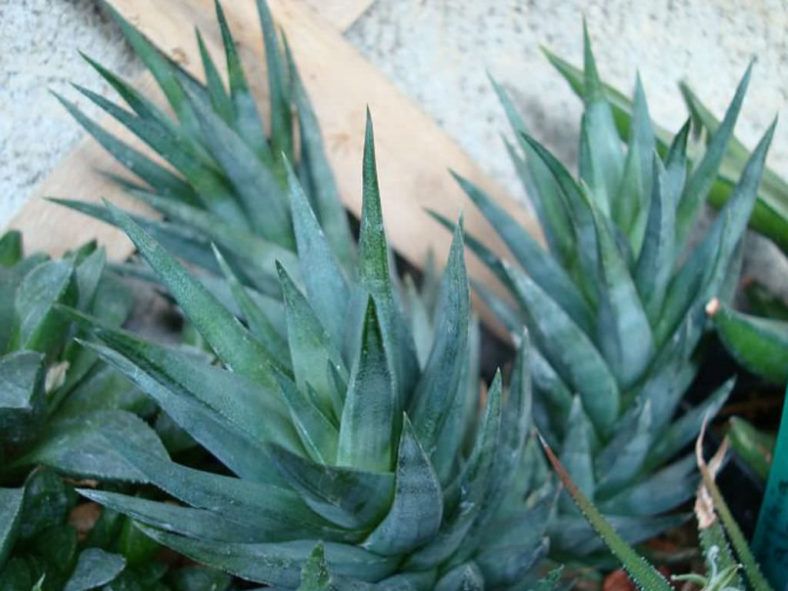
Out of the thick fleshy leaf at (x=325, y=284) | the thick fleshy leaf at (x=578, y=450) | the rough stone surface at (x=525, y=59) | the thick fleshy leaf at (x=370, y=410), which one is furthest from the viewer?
the rough stone surface at (x=525, y=59)

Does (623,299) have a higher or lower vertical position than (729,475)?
higher

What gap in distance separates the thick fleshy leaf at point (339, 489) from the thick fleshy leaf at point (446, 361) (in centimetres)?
5

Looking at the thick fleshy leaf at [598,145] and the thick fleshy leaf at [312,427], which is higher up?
the thick fleshy leaf at [598,145]

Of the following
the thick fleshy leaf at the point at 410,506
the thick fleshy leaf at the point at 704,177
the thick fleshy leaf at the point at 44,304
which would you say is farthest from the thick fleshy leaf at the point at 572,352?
the thick fleshy leaf at the point at 44,304

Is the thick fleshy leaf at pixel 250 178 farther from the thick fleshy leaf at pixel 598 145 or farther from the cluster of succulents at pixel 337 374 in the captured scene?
the thick fleshy leaf at pixel 598 145

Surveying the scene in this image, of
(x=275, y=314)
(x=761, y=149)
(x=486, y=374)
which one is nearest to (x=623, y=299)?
(x=761, y=149)

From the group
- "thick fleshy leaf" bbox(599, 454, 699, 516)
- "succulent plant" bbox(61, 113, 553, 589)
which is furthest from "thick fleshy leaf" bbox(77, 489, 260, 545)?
"thick fleshy leaf" bbox(599, 454, 699, 516)

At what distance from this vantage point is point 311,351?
0.57m

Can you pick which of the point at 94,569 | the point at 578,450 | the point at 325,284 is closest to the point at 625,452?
the point at 578,450

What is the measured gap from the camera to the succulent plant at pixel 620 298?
2.33 feet

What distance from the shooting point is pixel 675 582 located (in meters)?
0.74

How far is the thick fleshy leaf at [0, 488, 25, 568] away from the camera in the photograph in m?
0.60

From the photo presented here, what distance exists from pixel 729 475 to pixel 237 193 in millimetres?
462

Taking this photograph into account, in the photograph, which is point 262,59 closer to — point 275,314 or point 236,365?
point 275,314
